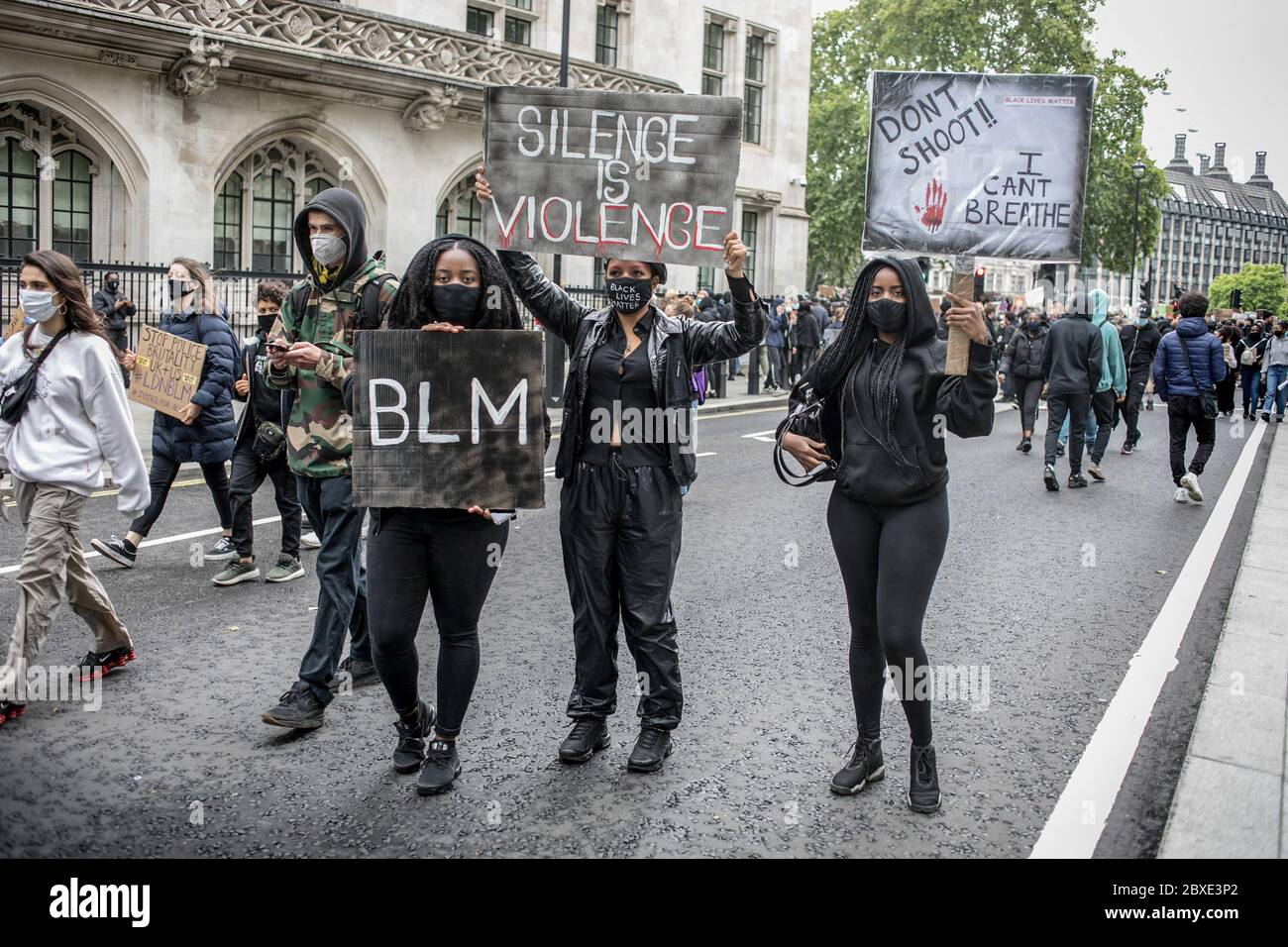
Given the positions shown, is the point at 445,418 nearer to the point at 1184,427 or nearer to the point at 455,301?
the point at 455,301

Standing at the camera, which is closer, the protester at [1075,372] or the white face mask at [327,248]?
the white face mask at [327,248]

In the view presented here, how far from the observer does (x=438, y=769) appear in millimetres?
4219

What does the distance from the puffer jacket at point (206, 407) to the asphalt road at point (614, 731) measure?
71 cm

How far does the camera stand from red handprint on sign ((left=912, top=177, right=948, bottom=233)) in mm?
6551

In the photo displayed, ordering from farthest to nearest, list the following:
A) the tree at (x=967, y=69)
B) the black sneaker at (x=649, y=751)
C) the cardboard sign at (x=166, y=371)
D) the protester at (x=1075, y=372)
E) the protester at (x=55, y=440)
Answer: the tree at (x=967, y=69), the protester at (x=1075, y=372), the cardboard sign at (x=166, y=371), the protester at (x=55, y=440), the black sneaker at (x=649, y=751)

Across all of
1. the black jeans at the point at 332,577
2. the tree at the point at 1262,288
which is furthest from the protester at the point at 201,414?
the tree at the point at 1262,288

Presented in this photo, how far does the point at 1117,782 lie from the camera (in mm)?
4457

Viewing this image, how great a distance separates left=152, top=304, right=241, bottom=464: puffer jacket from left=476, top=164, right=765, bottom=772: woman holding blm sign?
13.8ft

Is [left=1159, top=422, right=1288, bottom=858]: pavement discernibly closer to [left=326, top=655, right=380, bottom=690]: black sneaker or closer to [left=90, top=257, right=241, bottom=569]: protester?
[left=326, top=655, right=380, bottom=690]: black sneaker

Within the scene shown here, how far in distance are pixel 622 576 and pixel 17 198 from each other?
712 inches

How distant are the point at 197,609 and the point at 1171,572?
20.7 ft

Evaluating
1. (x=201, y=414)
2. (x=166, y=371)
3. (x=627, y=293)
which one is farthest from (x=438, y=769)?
(x=166, y=371)

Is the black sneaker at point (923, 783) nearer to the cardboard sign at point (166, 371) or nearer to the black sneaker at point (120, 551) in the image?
the black sneaker at point (120, 551)

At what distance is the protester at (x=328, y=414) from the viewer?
4746 mm
